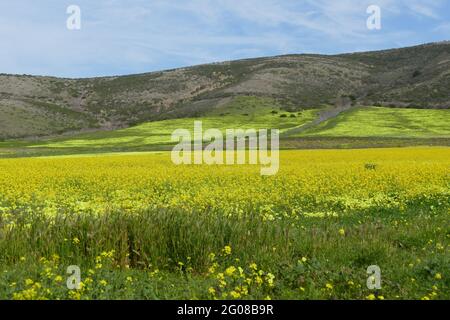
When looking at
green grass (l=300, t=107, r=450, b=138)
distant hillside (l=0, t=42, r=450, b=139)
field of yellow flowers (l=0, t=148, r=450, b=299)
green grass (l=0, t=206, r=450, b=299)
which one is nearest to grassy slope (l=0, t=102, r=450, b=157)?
green grass (l=300, t=107, r=450, b=138)

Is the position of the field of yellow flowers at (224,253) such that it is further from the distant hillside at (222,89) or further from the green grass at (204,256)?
the distant hillside at (222,89)

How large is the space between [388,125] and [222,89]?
3172 inches

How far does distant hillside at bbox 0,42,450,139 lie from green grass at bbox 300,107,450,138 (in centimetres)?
2045

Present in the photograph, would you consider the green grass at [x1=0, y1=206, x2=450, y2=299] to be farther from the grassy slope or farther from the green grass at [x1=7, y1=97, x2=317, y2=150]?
the green grass at [x1=7, y1=97, x2=317, y2=150]

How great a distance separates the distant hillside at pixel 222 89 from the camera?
116 meters

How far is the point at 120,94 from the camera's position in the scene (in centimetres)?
15125

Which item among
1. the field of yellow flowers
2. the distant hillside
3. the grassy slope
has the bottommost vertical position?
the field of yellow flowers

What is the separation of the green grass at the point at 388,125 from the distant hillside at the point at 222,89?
20.4 meters

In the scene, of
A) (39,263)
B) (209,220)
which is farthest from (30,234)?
(209,220)

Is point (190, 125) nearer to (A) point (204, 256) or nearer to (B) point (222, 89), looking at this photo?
(B) point (222, 89)

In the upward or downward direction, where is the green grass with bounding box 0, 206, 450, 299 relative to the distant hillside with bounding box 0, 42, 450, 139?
downward

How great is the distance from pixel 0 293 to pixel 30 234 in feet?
9.47

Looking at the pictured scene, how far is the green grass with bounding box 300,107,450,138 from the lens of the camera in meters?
65.1

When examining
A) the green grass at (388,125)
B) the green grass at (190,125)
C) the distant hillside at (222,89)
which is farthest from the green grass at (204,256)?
the distant hillside at (222,89)
